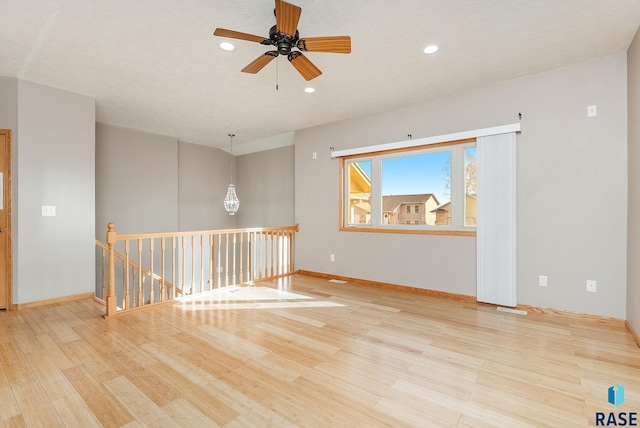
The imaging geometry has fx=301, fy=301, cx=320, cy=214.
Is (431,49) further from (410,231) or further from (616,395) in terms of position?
(616,395)

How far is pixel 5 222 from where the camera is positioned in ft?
11.5

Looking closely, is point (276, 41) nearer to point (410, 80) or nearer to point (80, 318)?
point (410, 80)

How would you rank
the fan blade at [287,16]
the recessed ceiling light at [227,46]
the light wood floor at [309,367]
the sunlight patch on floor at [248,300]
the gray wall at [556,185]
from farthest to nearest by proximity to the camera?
the sunlight patch on floor at [248,300] < the gray wall at [556,185] < the recessed ceiling light at [227,46] < the fan blade at [287,16] < the light wood floor at [309,367]

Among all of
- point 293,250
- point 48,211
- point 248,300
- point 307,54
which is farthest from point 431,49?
point 48,211

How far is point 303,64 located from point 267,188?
461 centimetres

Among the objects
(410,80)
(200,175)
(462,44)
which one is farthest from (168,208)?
(462,44)

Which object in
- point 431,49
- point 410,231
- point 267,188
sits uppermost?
point 431,49

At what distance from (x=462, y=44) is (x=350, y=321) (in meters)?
2.85

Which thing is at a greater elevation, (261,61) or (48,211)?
(261,61)

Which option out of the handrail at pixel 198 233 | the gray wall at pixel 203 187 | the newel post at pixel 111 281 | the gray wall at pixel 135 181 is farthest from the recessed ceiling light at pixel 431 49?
the gray wall at pixel 203 187

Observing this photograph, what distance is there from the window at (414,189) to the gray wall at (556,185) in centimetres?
23

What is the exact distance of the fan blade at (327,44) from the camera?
2.14 metres

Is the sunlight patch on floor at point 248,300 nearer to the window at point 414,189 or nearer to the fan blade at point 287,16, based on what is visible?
the window at point 414,189

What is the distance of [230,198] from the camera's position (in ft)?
19.0
